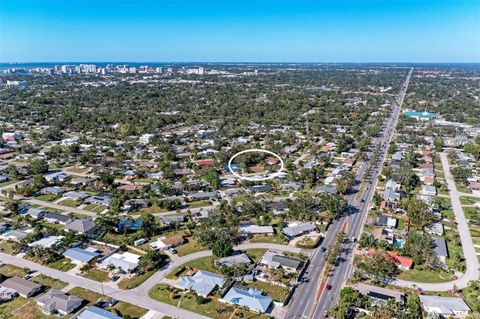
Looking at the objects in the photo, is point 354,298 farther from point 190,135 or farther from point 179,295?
point 190,135

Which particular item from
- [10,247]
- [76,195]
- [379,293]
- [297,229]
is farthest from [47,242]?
[379,293]

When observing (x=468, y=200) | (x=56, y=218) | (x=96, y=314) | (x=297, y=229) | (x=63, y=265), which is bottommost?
(x=63, y=265)

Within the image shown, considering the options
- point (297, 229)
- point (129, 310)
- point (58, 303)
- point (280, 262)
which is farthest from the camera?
point (297, 229)

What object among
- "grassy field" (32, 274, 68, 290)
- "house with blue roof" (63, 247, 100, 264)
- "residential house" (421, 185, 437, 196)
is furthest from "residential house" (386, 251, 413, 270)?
"grassy field" (32, 274, 68, 290)

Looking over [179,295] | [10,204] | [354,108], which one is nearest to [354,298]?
[179,295]

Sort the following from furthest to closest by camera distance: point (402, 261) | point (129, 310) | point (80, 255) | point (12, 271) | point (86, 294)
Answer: point (80, 255)
point (402, 261)
point (12, 271)
point (86, 294)
point (129, 310)

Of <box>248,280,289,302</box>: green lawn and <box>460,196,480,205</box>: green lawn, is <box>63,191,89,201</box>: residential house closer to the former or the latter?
<box>248,280,289,302</box>: green lawn

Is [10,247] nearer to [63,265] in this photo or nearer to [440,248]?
[63,265]
